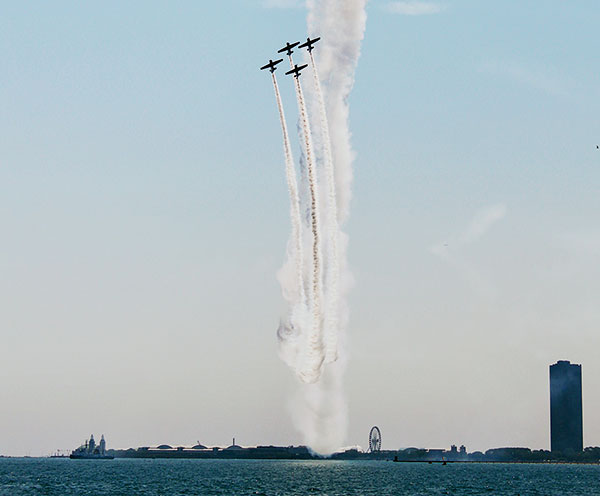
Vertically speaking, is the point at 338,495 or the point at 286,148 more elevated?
the point at 286,148

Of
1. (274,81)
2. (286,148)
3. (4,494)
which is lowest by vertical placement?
(4,494)

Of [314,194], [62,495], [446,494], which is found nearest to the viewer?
[314,194]

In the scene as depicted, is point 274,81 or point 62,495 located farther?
point 62,495

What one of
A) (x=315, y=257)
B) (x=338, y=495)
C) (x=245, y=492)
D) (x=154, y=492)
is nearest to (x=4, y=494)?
(x=154, y=492)

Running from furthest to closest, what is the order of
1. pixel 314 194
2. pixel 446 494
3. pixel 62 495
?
pixel 446 494
pixel 62 495
pixel 314 194

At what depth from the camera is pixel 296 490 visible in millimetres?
196125

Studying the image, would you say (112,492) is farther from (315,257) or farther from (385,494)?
(315,257)

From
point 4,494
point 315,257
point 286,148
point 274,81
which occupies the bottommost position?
point 4,494

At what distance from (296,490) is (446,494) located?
95.6 feet

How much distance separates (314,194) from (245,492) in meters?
65.5

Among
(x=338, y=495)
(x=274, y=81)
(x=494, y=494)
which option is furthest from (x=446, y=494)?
(x=274, y=81)

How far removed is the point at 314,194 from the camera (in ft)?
502

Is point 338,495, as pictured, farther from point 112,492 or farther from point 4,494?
point 4,494

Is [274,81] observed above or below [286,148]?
above
